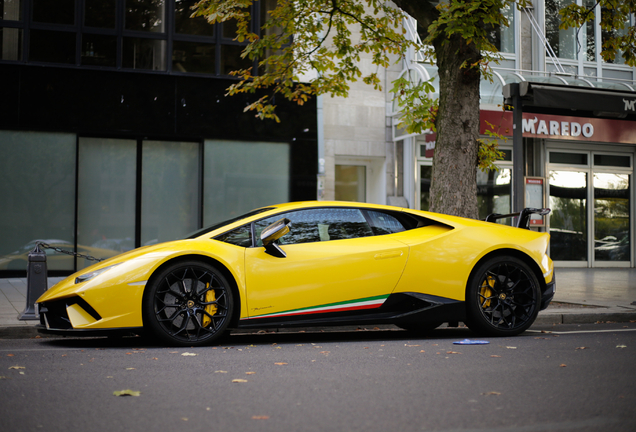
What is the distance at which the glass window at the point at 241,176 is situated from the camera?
14.3m

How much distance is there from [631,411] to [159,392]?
8.90ft

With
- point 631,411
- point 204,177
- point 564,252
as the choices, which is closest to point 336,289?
point 631,411

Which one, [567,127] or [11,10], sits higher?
[11,10]

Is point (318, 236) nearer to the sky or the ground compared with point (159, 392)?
nearer to the sky

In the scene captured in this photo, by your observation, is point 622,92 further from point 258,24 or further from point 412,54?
point 258,24

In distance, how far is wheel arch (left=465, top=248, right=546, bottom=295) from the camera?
21.4 feet

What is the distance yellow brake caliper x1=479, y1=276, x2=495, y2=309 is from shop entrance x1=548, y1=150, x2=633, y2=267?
1163cm

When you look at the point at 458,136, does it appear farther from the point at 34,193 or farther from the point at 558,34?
the point at 558,34

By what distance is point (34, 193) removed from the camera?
13.2 meters

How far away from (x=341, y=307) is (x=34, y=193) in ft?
30.5

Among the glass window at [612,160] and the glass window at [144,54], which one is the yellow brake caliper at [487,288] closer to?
the glass window at [144,54]

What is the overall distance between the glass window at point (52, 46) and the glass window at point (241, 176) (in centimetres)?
334

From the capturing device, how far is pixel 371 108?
16219 millimetres

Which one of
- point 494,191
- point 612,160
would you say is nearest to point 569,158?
point 612,160
